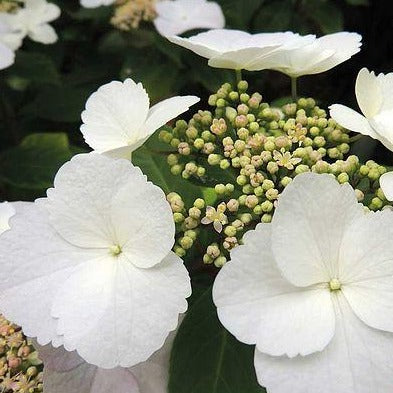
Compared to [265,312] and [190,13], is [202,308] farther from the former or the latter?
[190,13]

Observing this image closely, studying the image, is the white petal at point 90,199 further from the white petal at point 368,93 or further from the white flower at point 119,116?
the white petal at point 368,93

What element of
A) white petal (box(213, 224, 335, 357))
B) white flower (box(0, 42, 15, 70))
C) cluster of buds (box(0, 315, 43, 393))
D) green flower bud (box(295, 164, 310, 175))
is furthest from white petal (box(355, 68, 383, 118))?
white flower (box(0, 42, 15, 70))

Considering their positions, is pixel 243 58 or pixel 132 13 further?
pixel 132 13

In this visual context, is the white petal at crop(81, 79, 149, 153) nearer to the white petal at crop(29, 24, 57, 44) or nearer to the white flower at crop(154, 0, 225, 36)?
the white flower at crop(154, 0, 225, 36)

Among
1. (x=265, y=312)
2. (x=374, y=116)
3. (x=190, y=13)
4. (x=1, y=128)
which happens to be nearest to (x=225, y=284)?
(x=265, y=312)

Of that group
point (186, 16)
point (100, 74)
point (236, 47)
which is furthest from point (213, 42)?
point (100, 74)

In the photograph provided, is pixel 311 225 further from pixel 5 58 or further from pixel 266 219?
pixel 5 58
